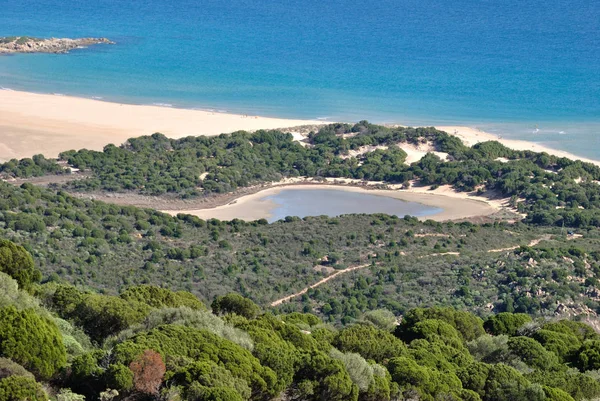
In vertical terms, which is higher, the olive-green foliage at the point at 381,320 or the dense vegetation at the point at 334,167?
the dense vegetation at the point at 334,167

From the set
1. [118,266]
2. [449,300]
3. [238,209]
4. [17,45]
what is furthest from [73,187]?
[17,45]

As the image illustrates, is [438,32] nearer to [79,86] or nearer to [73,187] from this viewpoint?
[79,86]

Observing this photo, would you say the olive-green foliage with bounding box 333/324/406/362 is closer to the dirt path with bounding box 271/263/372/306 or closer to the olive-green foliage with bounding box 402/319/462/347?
the olive-green foliage with bounding box 402/319/462/347

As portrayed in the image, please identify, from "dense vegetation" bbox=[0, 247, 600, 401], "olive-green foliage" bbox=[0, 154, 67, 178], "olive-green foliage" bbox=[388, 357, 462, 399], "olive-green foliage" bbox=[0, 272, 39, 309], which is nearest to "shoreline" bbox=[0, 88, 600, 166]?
"olive-green foliage" bbox=[0, 154, 67, 178]

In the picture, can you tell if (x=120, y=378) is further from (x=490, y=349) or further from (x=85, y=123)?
(x=85, y=123)

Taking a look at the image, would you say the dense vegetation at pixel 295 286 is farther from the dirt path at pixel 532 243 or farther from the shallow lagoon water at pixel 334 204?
the shallow lagoon water at pixel 334 204

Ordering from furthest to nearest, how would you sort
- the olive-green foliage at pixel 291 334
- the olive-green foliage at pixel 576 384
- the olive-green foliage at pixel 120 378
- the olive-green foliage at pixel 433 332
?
1. the olive-green foliage at pixel 433 332
2. the olive-green foliage at pixel 291 334
3. the olive-green foliage at pixel 576 384
4. the olive-green foliage at pixel 120 378

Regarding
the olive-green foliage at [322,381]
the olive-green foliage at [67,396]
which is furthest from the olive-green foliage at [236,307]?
the olive-green foliage at [67,396]

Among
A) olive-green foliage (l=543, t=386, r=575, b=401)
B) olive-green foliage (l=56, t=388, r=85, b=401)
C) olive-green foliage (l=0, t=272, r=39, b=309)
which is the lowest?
olive-green foliage (l=543, t=386, r=575, b=401)
